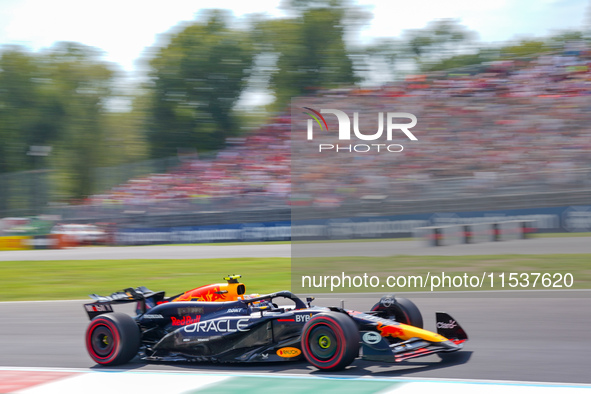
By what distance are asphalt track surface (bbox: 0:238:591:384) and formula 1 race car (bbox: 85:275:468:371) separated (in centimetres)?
15

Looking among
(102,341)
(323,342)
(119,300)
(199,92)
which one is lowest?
(102,341)

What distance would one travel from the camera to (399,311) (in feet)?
19.2

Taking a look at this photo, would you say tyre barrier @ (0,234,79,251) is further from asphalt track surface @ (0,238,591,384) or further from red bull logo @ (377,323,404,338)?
red bull logo @ (377,323,404,338)

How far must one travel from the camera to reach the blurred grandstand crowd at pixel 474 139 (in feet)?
45.4

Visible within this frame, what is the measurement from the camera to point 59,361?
632 centimetres

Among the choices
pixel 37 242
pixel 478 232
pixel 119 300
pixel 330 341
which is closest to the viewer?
pixel 330 341

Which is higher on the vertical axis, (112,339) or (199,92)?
(199,92)

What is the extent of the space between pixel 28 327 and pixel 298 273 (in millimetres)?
5271

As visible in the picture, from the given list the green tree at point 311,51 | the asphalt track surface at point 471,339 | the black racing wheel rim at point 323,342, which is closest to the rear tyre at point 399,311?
the asphalt track surface at point 471,339

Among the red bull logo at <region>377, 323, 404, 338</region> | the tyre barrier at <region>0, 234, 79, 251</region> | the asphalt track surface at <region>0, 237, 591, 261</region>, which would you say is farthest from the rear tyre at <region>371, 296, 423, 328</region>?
the tyre barrier at <region>0, 234, 79, 251</region>

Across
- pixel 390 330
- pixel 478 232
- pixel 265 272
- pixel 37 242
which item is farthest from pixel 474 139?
pixel 37 242

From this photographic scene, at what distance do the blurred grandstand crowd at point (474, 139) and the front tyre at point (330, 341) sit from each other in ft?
22.7

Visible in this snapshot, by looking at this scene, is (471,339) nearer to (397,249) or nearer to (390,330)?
(390,330)

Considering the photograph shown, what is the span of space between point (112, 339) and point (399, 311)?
2.61 m
